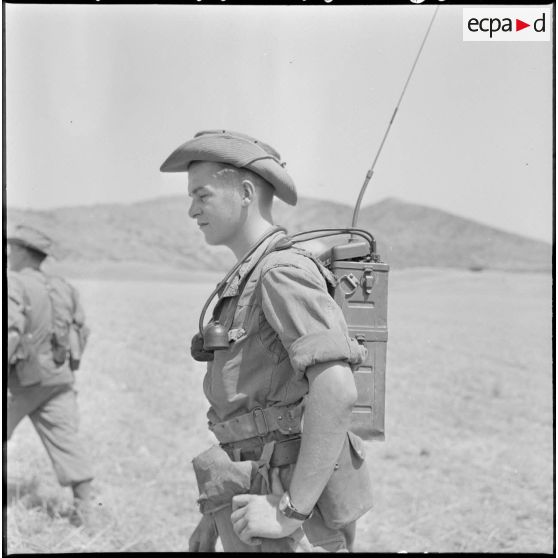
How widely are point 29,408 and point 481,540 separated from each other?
3.07 meters

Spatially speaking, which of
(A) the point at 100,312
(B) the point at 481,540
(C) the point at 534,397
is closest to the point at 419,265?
(C) the point at 534,397

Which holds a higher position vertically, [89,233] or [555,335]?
[89,233]

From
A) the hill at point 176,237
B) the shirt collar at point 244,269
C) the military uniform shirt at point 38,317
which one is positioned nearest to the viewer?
the shirt collar at point 244,269

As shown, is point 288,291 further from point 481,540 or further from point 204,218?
point 481,540

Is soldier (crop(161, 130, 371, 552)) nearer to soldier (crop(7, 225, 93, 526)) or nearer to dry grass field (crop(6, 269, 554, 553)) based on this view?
dry grass field (crop(6, 269, 554, 553))

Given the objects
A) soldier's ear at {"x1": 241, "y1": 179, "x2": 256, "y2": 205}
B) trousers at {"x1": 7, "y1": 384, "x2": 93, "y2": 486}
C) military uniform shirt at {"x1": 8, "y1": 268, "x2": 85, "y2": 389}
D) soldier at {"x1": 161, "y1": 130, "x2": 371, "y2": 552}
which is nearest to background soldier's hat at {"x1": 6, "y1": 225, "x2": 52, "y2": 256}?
military uniform shirt at {"x1": 8, "y1": 268, "x2": 85, "y2": 389}

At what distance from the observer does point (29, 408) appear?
507 centimetres

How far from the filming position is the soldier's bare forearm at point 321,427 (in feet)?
5.87

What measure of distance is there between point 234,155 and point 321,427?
78 cm

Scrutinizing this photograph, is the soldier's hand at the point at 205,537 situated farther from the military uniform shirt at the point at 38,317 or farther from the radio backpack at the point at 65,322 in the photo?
the radio backpack at the point at 65,322

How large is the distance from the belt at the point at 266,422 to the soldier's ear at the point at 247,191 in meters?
0.57

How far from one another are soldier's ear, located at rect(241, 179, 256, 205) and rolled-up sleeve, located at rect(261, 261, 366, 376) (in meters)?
0.29

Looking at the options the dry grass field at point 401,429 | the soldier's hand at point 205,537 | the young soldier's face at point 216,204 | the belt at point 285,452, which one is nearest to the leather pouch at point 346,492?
the belt at point 285,452

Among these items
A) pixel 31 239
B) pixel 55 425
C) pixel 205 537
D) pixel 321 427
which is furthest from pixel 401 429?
pixel 321 427
